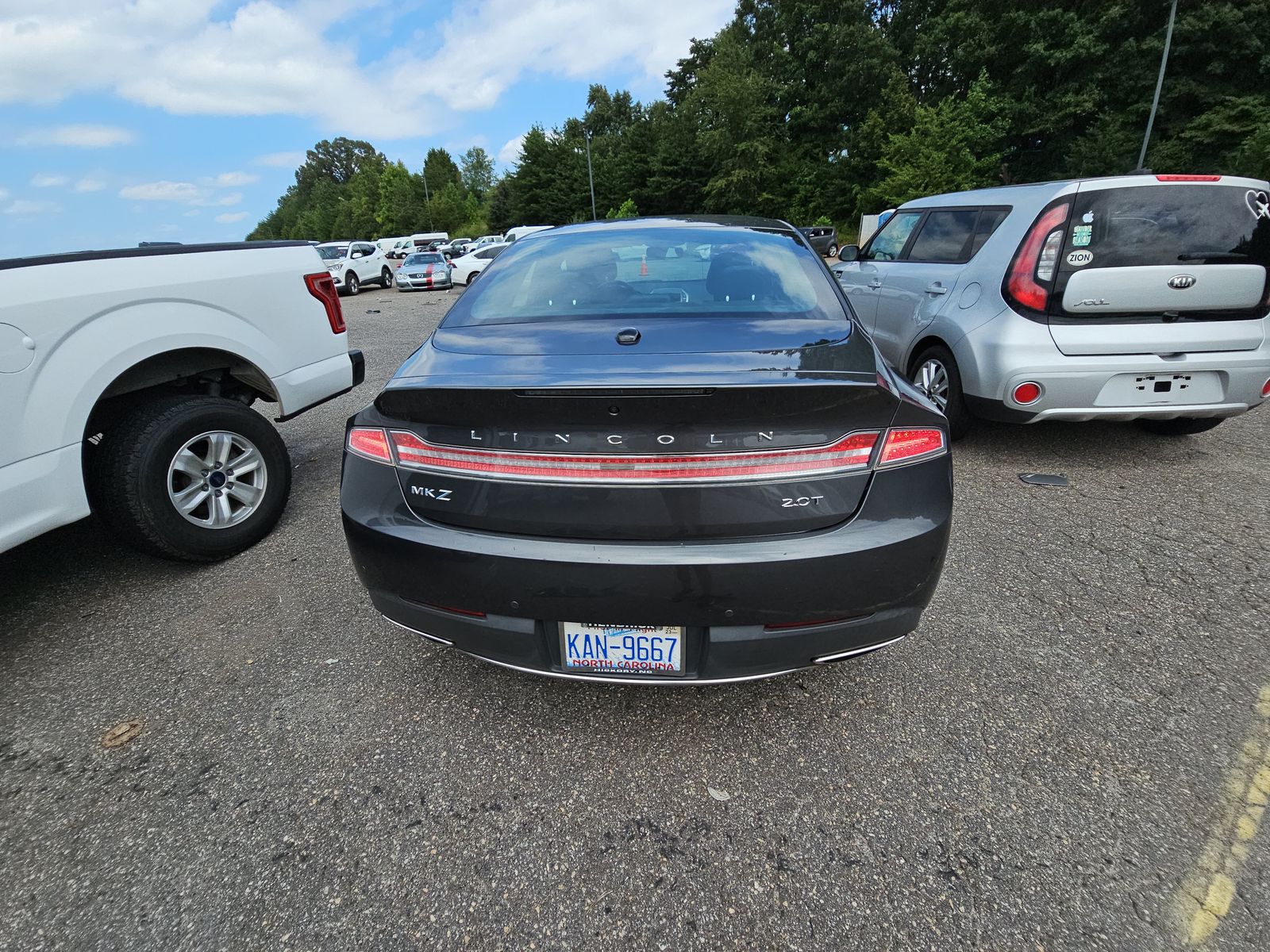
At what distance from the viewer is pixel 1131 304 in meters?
3.78

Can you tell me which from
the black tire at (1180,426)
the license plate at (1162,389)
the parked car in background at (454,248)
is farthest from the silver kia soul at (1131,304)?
the parked car in background at (454,248)

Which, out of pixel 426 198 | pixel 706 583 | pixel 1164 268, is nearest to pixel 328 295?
pixel 706 583

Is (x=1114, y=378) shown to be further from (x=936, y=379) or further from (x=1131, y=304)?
(x=936, y=379)

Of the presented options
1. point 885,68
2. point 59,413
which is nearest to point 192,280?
point 59,413

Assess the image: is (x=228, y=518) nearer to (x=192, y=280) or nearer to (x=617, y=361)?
(x=192, y=280)

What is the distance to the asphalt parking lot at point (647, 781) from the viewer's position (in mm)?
1614

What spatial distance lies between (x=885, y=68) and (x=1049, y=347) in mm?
44179

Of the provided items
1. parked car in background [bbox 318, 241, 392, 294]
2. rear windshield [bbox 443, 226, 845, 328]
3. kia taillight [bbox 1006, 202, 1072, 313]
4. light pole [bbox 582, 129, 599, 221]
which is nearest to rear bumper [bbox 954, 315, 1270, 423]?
kia taillight [bbox 1006, 202, 1072, 313]

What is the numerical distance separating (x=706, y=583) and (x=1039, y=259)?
340 centimetres

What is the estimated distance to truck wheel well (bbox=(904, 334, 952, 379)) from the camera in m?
4.61

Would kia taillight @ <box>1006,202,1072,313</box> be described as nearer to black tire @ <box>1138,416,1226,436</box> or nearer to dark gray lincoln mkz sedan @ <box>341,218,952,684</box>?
black tire @ <box>1138,416,1226,436</box>

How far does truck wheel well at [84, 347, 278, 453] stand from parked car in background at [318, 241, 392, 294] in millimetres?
19834

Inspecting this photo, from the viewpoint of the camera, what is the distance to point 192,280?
330 cm

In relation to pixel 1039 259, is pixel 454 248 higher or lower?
higher
